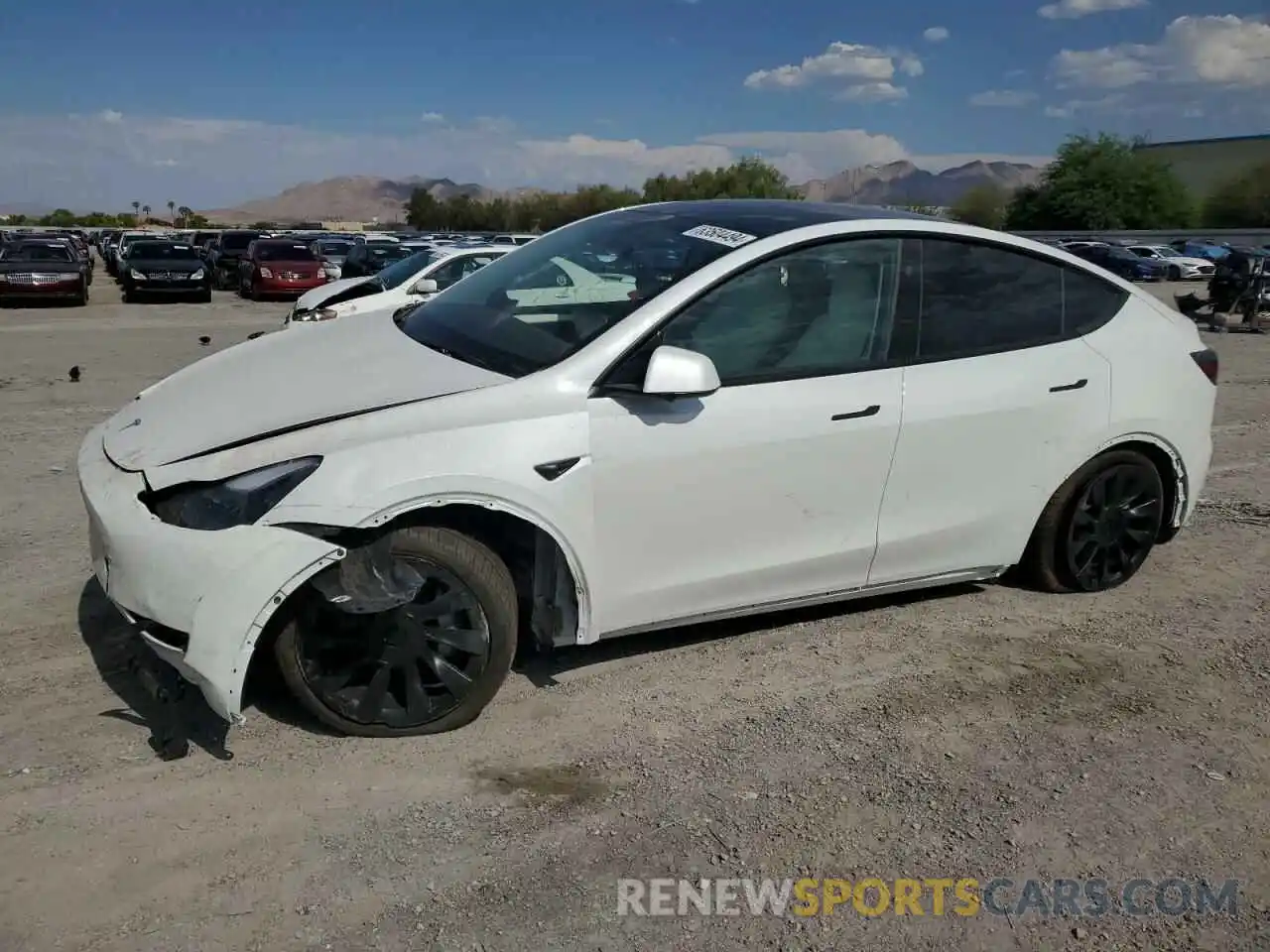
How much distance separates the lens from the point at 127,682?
369cm

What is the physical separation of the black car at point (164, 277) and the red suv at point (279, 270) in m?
1.08

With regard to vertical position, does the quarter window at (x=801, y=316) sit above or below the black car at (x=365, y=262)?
below

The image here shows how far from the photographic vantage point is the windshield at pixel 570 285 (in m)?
3.62

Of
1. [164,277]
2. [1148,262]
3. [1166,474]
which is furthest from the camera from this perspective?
[1148,262]

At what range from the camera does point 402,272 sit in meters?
13.4

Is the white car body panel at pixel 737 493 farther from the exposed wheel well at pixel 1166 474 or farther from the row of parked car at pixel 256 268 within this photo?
the row of parked car at pixel 256 268

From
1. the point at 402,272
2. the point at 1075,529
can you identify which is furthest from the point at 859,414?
the point at 402,272

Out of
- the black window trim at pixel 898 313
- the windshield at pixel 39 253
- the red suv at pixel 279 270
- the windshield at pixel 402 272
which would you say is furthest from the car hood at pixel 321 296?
the windshield at pixel 39 253

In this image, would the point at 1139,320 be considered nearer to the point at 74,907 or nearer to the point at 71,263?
the point at 74,907

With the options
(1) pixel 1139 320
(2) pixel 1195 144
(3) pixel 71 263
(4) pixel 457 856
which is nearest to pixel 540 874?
(4) pixel 457 856

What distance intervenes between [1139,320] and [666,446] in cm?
246

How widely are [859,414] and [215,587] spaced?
88.5 inches

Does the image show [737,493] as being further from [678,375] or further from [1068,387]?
[1068,387]

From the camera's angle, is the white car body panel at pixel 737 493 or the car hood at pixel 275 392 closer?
the car hood at pixel 275 392
